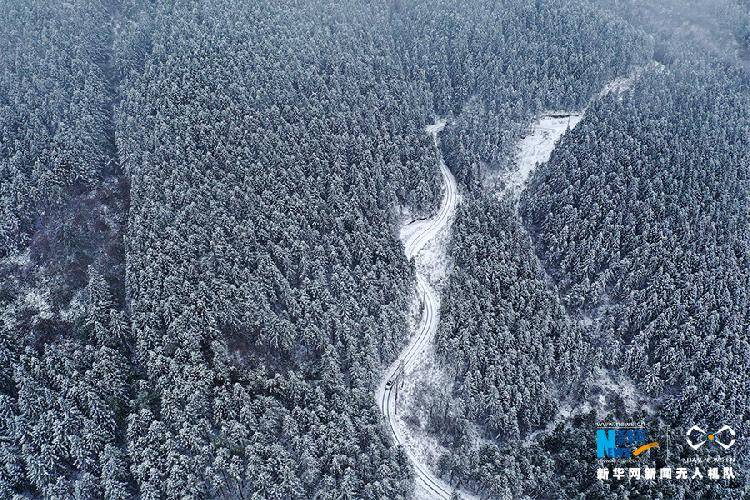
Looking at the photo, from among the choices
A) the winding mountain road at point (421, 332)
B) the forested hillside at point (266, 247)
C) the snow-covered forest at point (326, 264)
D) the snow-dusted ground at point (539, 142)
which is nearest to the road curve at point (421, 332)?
the winding mountain road at point (421, 332)

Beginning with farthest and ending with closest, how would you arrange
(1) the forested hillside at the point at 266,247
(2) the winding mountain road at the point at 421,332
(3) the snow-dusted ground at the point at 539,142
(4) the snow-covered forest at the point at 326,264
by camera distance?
(3) the snow-dusted ground at the point at 539,142, (2) the winding mountain road at the point at 421,332, (4) the snow-covered forest at the point at 326,264, (1) the forested hillside at the point at 266,247

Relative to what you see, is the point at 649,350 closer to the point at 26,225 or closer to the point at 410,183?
the point at 410,183

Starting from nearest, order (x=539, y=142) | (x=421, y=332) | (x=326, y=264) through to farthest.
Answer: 1. (x=421, y=332)
2. (x=326, y=264)
3. (x=539, y=142)

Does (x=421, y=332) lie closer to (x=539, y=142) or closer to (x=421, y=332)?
(x=421, y=332)

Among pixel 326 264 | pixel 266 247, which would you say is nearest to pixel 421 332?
pixel 326 264

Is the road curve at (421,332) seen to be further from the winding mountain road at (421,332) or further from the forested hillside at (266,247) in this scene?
the forested hillside at (266,247)

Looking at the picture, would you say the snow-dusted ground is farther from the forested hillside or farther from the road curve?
the forested hillside

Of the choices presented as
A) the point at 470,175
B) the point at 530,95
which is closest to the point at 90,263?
the point at 470,175
